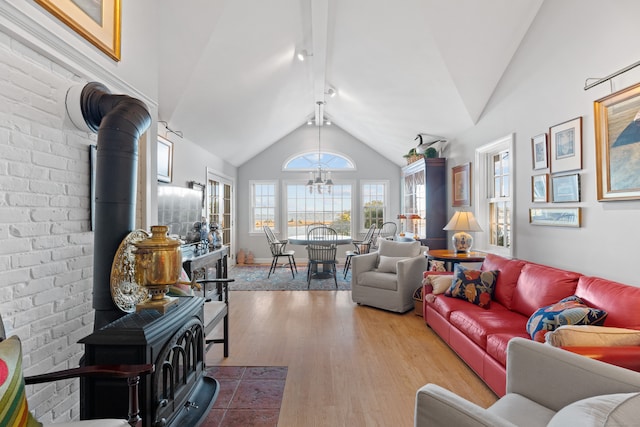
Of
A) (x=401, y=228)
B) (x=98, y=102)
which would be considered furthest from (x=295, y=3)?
(x=401, y=228)

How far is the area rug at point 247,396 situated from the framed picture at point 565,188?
2.65 m

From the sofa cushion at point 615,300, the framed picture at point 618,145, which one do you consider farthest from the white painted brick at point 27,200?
the framed picture at point 618,145

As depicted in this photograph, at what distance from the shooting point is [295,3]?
330 cm

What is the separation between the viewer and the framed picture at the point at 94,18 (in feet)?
5.08

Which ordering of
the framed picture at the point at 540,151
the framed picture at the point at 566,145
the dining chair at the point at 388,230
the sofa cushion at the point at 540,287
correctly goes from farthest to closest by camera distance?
1. the dining chair at the point at 388,230
2. the framed picture at the point at 540,151
3. the framed picture at the point at 566,145
4. the sofa cushion at the point at 540,287

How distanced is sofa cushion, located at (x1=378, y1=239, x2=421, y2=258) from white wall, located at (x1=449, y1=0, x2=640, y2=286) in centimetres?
125

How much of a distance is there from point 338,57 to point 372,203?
406 centimetres

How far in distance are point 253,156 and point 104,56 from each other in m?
5.95

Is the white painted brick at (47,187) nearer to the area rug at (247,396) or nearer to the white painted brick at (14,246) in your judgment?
the white painted brick at (14,246)

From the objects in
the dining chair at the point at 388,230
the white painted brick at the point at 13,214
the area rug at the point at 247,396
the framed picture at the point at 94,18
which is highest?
the framed picture at the point at 94,18

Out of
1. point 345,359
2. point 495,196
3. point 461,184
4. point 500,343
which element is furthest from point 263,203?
point 500,343

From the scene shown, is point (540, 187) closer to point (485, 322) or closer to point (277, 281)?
point (485, 322)

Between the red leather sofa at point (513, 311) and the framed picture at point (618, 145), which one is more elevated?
the framed picture at point (618, 145)

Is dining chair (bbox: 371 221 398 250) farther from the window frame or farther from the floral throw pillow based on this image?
the floral throw pillow
